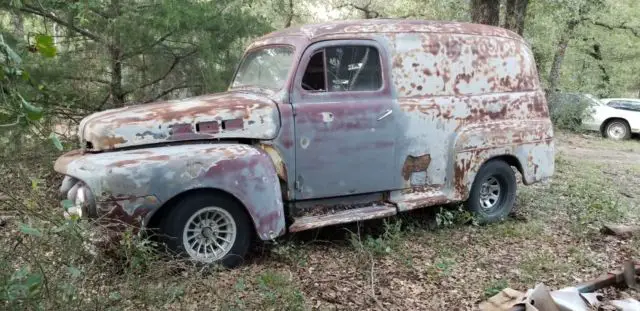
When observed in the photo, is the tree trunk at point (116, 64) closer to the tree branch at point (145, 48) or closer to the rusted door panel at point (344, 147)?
the tree branch at point (145, 48)

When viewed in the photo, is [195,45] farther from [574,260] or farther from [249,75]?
[574,260]

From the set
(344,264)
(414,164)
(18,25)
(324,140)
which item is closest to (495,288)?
(344,264)

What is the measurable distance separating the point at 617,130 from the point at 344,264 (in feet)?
51.4

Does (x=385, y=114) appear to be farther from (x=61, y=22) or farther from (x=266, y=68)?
(x=61, y=22)

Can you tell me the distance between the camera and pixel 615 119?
683 inches

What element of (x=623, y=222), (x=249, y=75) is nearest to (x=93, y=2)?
(x=249, y=75)

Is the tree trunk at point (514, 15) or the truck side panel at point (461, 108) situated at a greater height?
the tree trunk at point (514, 15)

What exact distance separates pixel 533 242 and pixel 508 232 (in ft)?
1.04

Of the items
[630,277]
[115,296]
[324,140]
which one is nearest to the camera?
[115,296]

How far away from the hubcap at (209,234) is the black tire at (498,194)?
298 centimetres

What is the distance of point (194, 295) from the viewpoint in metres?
3.95

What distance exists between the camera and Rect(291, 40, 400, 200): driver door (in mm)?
5012

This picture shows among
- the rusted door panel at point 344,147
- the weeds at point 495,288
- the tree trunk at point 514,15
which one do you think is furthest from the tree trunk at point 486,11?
the weeds at point 495,288

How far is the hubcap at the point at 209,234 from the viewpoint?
446 cm
